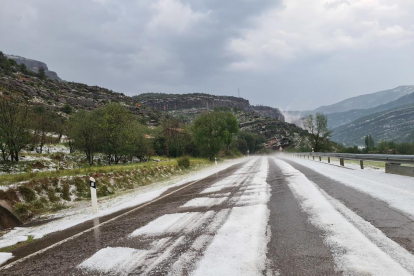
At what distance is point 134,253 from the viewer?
11.3 ft

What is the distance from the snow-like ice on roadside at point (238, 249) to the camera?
2680 millimetres

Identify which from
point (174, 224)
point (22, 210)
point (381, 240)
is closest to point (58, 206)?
point (22, 210)

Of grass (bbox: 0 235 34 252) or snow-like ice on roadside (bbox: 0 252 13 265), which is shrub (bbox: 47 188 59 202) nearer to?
grass (bbox: 0 235 34 252)

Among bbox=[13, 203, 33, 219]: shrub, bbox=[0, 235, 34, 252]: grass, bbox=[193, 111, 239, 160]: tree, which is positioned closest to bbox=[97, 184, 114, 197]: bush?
bbox=[13, 203, 33, 219]: shrub

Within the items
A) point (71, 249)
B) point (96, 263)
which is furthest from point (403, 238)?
point (71, 249)

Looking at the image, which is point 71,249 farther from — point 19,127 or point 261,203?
point 19,127

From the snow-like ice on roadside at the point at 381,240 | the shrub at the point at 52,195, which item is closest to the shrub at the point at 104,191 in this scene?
the shrub at the point at 52,195

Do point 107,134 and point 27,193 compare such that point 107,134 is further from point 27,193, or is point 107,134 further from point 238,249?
point 238,249

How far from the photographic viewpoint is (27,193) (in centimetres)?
892

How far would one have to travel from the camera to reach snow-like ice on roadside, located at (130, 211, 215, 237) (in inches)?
175

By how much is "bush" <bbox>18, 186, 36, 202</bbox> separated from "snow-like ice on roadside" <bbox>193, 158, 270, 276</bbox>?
805 centimetres

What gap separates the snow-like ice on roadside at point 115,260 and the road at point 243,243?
14 millimetres

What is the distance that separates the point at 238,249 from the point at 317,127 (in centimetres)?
6285

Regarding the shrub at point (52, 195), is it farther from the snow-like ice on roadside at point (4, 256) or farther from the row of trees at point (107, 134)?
the row of trees at point (107, 134)
